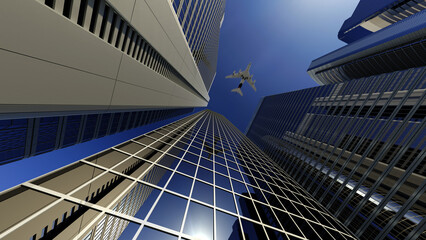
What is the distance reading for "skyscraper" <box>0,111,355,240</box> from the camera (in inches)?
181

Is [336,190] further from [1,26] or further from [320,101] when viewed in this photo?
[1,26]

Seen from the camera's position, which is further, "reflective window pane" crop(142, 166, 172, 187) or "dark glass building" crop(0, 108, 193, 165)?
"dark glass building" crop(0, 108, 193, 165)

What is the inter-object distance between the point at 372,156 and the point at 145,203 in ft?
121

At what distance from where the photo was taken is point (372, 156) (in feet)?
87.7

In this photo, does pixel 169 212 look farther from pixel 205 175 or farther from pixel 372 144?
pixel 372 144

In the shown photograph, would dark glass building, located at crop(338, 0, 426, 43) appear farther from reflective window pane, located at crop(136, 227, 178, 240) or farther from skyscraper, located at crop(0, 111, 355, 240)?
reflective window pane, located at crop(136, 227, 178, 240)

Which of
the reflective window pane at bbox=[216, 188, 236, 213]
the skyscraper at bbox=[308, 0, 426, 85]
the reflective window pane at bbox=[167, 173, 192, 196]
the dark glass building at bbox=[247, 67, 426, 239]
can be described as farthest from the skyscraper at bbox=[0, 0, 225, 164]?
the skyscraper at bbox=[308, 0, 426, 85]

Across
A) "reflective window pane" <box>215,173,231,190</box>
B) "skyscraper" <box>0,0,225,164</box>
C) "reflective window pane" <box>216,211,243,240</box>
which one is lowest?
"reflective window pane" <box>215,173,231,190</box>

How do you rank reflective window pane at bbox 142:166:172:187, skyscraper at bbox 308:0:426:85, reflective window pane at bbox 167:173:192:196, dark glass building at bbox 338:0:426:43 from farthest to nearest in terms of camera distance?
dark glass building at bbox 338:0:426:43, skyscraper at bbox 308:0:426:85, reflective window pane at bbox 167:173:192:196, reflective window pane at bbox 142:166:172:187

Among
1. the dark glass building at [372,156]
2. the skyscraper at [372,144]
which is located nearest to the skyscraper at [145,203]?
the dark glass building at [372,156]

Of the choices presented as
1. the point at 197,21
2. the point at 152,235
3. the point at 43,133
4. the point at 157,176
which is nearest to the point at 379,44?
the point at 197,21

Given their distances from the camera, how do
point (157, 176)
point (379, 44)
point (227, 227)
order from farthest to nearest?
point (379, 44), point (157, 176), point (227, 227)

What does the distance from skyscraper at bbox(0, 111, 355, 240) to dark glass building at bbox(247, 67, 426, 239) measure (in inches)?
551

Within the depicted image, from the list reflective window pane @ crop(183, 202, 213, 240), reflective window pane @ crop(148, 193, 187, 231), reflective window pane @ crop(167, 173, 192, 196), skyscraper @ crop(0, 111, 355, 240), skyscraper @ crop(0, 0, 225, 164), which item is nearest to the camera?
skyscraper @ crop(0, 0, 225, 164)
